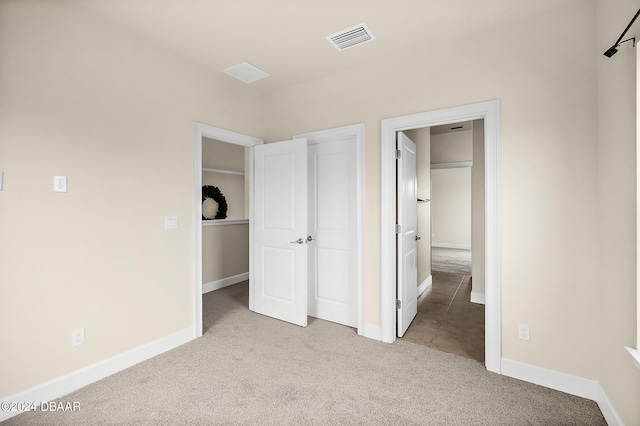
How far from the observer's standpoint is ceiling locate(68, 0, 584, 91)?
2111 mm

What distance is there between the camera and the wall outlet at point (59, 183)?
6.75ft

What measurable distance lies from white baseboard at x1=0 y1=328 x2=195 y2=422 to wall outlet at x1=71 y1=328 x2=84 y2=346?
0.64 ft

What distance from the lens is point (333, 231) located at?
339cm

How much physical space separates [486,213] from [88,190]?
3.00 m

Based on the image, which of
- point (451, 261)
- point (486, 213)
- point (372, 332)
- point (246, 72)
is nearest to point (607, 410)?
point (486, 213)

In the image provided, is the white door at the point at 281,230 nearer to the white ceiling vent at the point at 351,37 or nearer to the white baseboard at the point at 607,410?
the white ceiling vent at the point at 351,37

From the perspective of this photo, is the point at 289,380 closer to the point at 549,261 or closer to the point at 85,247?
the point at 85,247

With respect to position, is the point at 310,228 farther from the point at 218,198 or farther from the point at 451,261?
the point at 451,261

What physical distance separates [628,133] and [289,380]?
2.55m

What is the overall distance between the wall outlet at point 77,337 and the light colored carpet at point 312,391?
330 millimetres

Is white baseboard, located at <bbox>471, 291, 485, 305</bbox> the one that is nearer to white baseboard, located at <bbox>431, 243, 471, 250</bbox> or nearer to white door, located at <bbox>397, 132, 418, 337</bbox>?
white door, located at <bbox>397, 132, 418, 337</bbox>

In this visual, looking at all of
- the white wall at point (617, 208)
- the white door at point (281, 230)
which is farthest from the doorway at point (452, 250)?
the white door at point (281, 230)

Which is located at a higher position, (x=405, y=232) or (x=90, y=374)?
(x=405, y=232)

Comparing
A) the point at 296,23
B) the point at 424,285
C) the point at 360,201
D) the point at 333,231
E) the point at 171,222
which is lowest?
the point at 424,285
